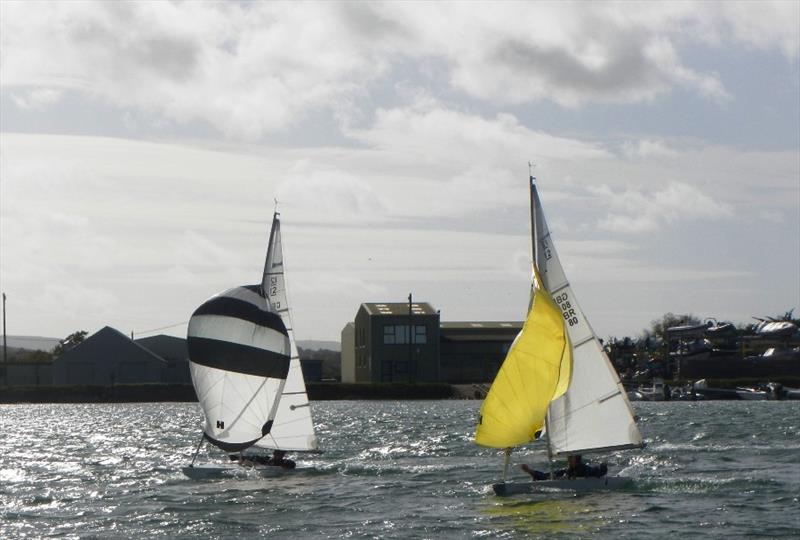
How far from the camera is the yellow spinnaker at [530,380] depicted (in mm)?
33000

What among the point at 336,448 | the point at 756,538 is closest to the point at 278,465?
the point at 336,448

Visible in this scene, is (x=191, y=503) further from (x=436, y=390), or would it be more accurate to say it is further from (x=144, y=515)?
(x=436, y=390)

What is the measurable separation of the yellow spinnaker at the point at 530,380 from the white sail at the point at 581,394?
0.70m

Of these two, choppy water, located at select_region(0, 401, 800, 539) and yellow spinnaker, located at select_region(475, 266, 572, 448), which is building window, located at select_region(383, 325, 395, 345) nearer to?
choppy water, located at select_region(0, 401, 800, 539)

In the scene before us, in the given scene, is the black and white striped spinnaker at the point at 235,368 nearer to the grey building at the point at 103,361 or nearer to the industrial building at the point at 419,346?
the industrial building at the point at 419,346

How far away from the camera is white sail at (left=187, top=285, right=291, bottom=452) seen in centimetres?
3962

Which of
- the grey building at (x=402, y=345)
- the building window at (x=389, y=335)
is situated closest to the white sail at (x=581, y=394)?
the grey building at (x=402, y=345)

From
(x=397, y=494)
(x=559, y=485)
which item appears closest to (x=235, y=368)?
(x=397, y=494)

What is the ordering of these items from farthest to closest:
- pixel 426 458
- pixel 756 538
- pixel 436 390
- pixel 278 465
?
pixel 436 390 → pixel 426 458 → pixel 278 465 → pixel 756 538

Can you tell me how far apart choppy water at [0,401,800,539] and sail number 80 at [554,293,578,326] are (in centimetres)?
469

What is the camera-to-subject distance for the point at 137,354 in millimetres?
120188

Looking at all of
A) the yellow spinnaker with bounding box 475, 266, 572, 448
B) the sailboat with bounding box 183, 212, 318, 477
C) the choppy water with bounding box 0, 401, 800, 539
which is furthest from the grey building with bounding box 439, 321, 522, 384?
the yellow spinnaker with bounding box 475, 266, 572, 448

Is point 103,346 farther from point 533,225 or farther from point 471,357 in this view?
point 533,225

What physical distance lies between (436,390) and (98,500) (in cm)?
7920
